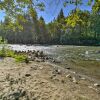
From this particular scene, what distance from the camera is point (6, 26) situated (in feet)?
36.7

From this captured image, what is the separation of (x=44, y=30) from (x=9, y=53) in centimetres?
8567

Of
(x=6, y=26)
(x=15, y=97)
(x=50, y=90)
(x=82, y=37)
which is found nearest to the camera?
(x=15, y=97)

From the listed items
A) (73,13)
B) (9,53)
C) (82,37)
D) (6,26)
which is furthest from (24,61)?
(82,37)

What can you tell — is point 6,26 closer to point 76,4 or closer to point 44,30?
point 76,4

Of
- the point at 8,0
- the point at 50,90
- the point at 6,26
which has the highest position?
the point at 8,0

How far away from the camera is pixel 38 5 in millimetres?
9203

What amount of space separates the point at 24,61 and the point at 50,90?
10.5 metres

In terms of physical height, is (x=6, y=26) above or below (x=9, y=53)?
above

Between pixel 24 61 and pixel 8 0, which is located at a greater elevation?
pixel 8 0

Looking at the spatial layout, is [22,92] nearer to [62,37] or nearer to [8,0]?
[8,0]

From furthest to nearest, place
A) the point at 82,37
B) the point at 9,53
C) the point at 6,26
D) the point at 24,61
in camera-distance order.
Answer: the point at 82,37
the point at 9,53
the point at 24,61
the point at 6,26

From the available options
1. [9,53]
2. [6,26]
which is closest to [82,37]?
[9,53]

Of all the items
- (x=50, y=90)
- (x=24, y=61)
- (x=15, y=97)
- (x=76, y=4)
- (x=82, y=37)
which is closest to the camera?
(x=76, y=4)

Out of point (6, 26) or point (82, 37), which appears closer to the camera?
point (6, 26)
